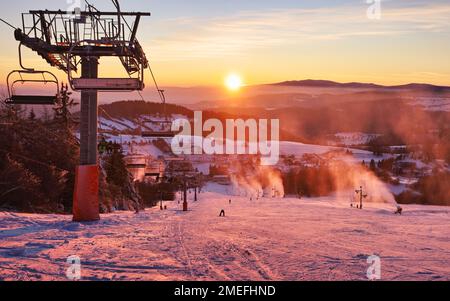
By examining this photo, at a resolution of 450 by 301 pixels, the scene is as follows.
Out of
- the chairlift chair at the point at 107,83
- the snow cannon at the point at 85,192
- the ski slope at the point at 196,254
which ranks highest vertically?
the chairlift chair at the point at 107,83

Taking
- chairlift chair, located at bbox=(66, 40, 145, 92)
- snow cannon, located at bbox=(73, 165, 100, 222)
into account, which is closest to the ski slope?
snow cannon, located at bbox=(73, 165, 100, 222)

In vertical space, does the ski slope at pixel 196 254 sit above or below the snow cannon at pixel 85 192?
below

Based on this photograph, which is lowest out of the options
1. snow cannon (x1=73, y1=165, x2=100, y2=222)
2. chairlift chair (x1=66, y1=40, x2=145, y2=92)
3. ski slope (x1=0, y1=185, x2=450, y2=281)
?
ski slope (x1=0, y1=185, x2=450, y2=281)

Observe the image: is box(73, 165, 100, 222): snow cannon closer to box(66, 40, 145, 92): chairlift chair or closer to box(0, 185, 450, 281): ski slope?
box(0, 185, 450, 281): ski slope

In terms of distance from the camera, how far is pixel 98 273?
30.6 feet

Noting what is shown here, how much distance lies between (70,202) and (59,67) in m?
21.3

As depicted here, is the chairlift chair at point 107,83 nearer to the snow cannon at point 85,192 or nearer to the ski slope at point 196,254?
the snow cannon at point 85,192

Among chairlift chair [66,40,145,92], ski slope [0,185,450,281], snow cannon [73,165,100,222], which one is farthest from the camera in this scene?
snow cannon [73,165,100,222]

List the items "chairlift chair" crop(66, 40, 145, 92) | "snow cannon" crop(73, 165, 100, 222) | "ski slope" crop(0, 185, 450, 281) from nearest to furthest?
"ski slope" crop(0, 185, 450, 281)
"chairlift chair" crop(66, 40, 145, 92)
"snow cannon" crop(73, 165, 100, 222)

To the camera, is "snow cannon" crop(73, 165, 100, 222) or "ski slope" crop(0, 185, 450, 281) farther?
"snow cannon" crop(73, 165, 100, 222)

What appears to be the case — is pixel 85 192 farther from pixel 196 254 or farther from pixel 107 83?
pixel 196 254

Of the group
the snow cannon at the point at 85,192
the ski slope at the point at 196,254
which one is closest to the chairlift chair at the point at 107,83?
the snow cannon at the point at 85,192

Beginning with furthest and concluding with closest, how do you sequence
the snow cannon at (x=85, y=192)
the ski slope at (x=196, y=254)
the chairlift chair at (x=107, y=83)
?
the snow cannon at (x=85, y=192) → the chairlift chair at (x=107, y=83) → the ski slope at (x=196, y=254)
